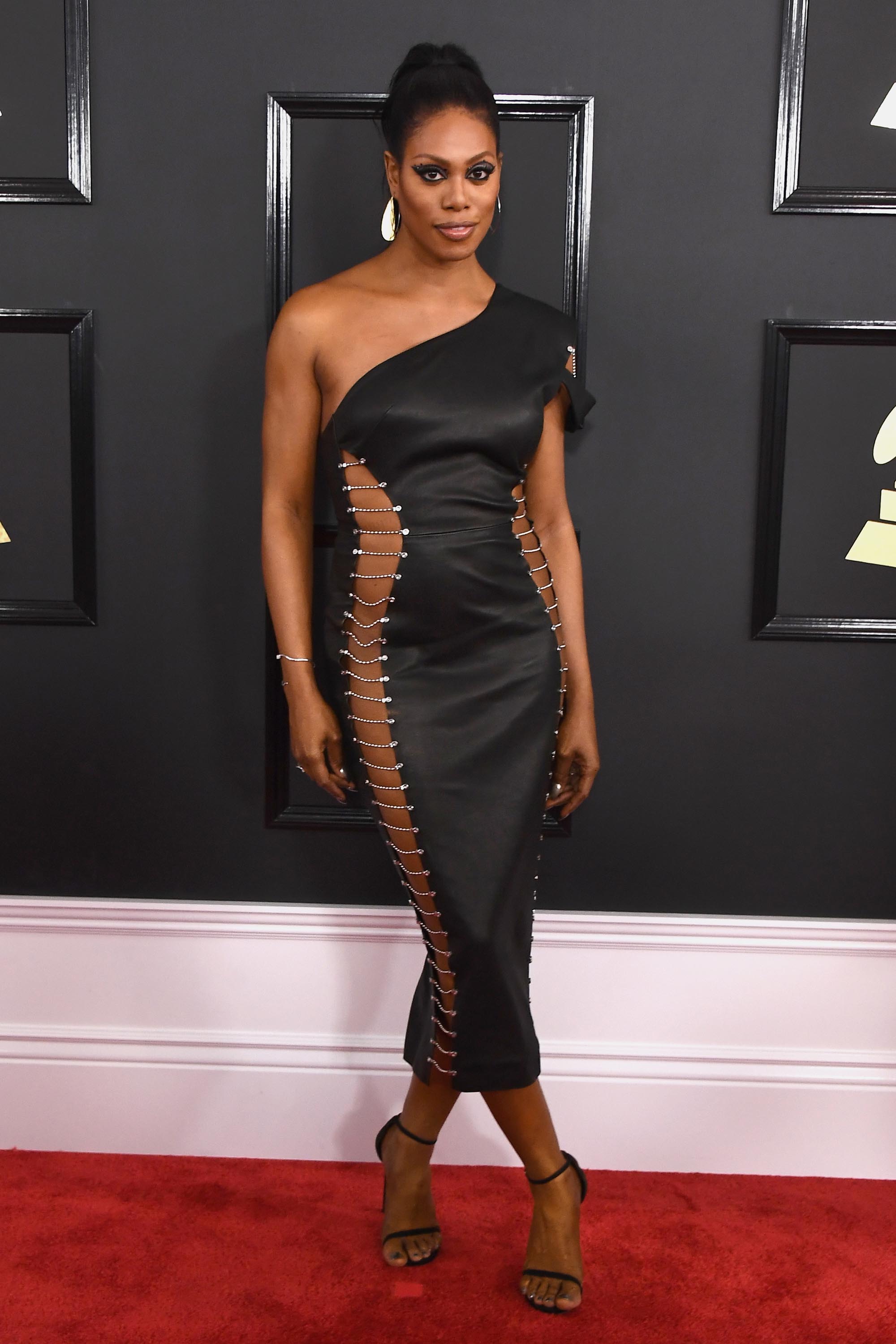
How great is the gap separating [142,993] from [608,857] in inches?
42.6

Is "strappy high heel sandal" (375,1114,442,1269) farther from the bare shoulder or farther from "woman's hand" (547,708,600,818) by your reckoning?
the bare shoulder

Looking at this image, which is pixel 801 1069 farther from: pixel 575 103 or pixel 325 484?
pixel 575 103

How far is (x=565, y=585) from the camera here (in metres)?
2.16

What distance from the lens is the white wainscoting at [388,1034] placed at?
253cm

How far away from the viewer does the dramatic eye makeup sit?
1882mm

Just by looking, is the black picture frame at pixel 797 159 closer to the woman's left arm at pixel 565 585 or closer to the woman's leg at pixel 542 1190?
the woman's left arm at pixel 565 585

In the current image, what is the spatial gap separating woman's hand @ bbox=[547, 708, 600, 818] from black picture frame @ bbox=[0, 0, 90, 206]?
57.5 inches

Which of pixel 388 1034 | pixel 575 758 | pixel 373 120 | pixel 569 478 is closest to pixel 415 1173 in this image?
pixel 388 1034

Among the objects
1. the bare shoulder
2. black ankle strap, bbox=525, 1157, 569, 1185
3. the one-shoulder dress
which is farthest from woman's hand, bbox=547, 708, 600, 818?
the bare shoulder

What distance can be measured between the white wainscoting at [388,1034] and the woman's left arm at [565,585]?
541 millimetres

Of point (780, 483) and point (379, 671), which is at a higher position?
point (780, 483)

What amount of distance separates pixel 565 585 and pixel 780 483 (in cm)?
60

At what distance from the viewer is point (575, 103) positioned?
7.59ft

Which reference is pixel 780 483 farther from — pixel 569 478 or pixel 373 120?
pixel 373 120
